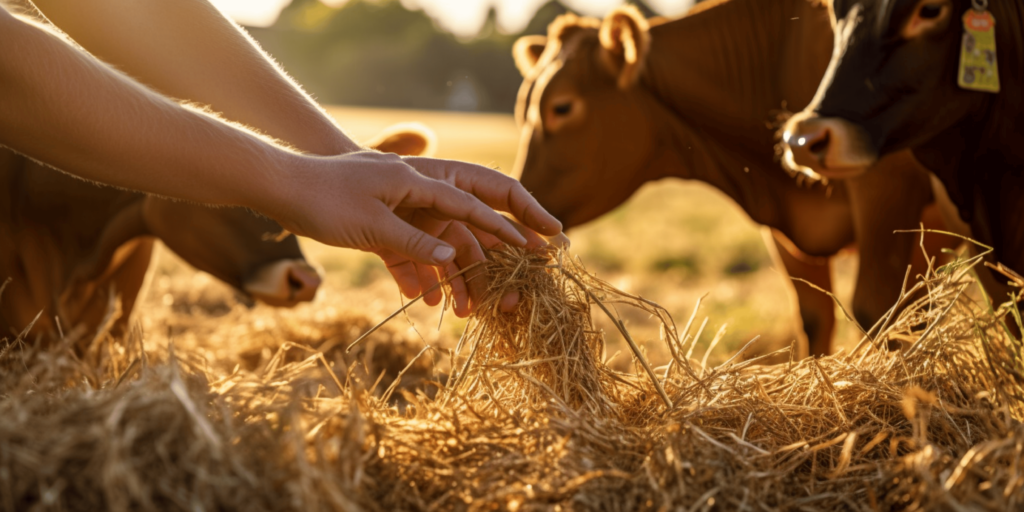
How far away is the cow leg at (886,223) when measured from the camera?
9.30ft

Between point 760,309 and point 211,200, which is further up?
point 211,200

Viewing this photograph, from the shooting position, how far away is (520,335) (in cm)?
155

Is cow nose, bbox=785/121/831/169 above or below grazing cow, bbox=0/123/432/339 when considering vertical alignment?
above

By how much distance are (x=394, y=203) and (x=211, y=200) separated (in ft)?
1.02

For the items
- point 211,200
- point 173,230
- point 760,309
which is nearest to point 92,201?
point 173,230

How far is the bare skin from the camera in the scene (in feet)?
3.88

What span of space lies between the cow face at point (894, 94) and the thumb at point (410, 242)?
125 centimetres

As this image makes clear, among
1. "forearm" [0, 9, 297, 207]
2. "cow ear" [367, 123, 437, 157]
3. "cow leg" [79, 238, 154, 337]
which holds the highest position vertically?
Answer: "forearm" [0, 9, 297, 207]

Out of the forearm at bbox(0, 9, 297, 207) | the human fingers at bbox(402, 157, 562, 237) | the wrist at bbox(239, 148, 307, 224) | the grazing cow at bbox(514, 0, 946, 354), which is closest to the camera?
the forearm at bbox(0, 9, 297, 207)

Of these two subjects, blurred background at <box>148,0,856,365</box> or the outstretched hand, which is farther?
blurred background at <box>148,0,856,365</box>

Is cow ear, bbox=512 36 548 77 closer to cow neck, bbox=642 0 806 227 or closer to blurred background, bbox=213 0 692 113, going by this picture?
cow neck, bbox=642 0 806 227

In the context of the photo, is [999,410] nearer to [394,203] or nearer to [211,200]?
[394,203]

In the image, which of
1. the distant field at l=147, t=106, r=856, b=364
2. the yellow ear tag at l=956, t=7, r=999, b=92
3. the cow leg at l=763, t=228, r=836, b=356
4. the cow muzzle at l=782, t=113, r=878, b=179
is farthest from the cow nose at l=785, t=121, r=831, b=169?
the cow leg at l=763, t=228, r=836, b=356

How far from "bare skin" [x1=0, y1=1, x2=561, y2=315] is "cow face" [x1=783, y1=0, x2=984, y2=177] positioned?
1.00 metres
